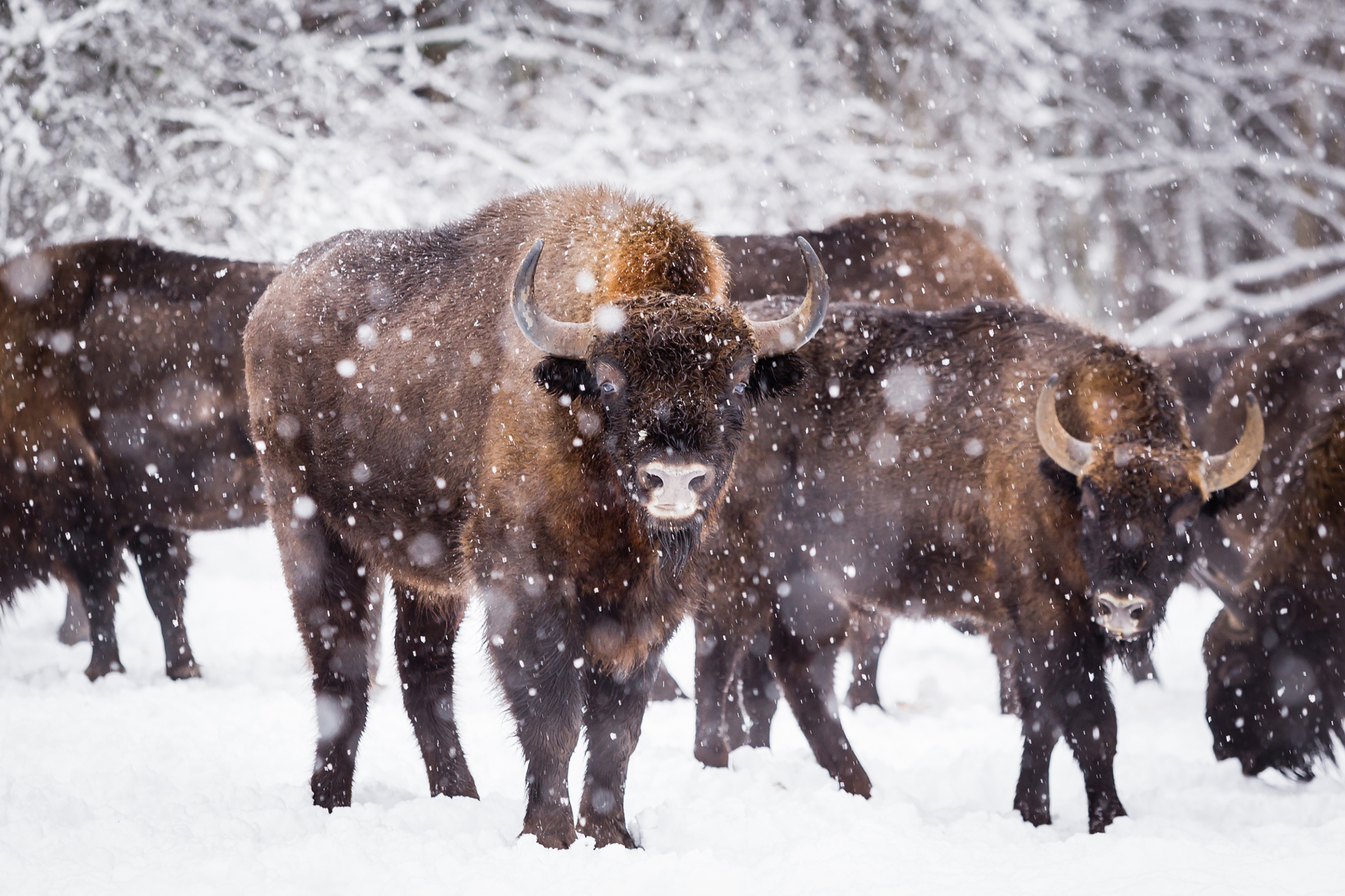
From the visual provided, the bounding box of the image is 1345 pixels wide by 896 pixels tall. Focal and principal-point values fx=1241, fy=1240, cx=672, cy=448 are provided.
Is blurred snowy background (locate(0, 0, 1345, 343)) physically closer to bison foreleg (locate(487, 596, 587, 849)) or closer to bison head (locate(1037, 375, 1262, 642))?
bison head (locate(1037, 375, 1262, 642))

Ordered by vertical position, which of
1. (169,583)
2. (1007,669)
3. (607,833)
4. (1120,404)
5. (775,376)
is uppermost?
(775,376)

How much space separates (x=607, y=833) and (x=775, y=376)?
66.1 inches

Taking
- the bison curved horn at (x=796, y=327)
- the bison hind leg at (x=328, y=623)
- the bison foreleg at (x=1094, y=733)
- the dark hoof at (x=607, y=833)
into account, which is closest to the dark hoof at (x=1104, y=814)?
the bison foreleg at (x=1094, y=733)

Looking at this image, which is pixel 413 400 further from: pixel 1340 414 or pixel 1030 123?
pixel 1030 123

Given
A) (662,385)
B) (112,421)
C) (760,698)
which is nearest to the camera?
(662,385)

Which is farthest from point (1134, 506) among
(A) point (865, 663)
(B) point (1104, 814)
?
(A) point (865, 663)

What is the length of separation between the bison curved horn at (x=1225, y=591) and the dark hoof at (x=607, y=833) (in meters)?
2.90

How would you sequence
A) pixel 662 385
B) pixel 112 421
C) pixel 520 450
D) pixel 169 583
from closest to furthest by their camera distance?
pixel 662 385 < pixel 520 450 < pixel 112 421 < pixel 169 583

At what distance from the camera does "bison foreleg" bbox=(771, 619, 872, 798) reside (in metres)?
5.66

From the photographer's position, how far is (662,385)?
383 cm

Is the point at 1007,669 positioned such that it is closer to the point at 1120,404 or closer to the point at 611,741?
the point at 1120,404

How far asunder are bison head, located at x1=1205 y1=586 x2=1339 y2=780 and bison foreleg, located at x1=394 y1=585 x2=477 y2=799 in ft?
11.9

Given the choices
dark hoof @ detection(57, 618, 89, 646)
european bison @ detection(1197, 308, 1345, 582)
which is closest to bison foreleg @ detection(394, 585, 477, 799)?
european bison @ detection(1197, 308, 1345, 582)

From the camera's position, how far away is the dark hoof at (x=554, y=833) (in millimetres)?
4109
